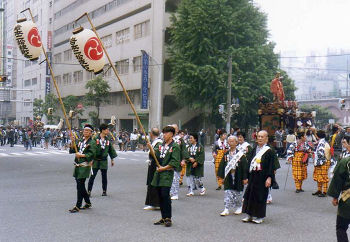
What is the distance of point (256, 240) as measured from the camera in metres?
7.12

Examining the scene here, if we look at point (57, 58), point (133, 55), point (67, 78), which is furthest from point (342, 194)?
point (57, 58)

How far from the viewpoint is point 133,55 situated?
4716cm

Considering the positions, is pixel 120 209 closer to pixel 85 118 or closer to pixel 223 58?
pixel 223 58

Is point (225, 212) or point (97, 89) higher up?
point (97, 89)

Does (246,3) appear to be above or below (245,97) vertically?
above

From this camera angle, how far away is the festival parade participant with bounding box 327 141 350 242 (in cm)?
560

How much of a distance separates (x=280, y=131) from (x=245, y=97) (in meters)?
9.54

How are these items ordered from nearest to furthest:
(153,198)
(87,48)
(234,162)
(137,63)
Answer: (234,162)
(153,198)
(87,48)
(137,63)

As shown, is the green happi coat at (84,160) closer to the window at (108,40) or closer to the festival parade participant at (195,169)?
the festival parade participant at (195,169)

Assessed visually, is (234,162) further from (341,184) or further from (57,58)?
(57,58)

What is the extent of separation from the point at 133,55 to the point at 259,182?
39921mm

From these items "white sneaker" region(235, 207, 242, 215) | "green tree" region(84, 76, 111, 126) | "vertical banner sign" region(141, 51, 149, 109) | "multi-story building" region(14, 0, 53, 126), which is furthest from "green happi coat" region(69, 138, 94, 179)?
"multi-story building" region(14, 0, 53, 126)

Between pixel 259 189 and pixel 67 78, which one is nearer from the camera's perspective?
pixel 259 189

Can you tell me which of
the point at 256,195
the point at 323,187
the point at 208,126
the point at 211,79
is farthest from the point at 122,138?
the point at 256,195
